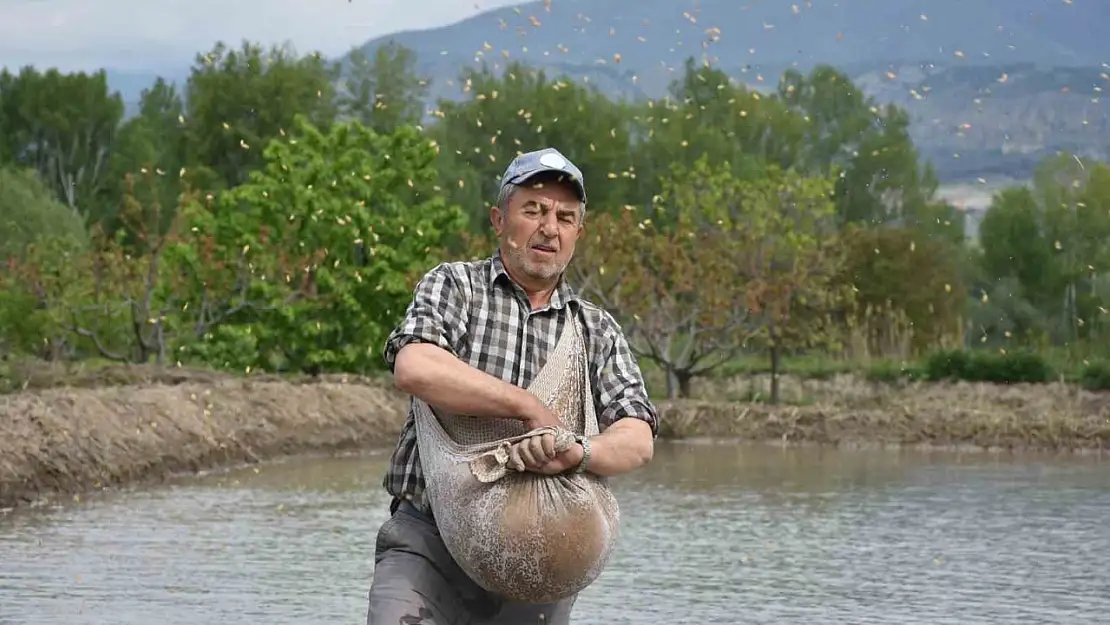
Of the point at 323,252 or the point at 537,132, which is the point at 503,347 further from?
the point at 537,132

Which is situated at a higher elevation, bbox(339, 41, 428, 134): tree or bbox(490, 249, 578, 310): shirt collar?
bbox(339, 41, 428, 134): tree

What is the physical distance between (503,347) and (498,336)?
3cm

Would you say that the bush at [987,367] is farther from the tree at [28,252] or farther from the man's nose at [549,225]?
the man's nose at [549,225]

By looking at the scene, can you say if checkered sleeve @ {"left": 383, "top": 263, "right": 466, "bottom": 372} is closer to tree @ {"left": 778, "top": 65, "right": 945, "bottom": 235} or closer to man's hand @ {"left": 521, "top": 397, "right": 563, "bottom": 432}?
man's hand @ {"left": 521, "top": 397, "right": 563, "bottom": 432}

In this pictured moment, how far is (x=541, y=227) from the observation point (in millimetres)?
6035

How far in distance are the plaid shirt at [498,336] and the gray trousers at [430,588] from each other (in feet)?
0.35

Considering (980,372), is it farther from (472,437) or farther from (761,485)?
(472,437)

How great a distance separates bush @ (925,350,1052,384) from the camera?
34.2 m

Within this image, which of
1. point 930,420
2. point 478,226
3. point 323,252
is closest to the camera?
point 930,420

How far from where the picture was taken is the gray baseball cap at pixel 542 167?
5.95 meters

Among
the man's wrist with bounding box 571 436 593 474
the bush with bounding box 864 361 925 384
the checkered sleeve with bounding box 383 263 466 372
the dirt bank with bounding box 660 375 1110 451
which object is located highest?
the checkered sleeve with bounding box 383 263 466 372

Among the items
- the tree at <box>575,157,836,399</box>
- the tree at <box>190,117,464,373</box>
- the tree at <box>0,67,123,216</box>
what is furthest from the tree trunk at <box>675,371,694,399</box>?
the tree at <box>0,67,123,216</box>

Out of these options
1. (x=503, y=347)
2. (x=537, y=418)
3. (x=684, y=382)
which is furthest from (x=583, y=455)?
(x=684, y=382)

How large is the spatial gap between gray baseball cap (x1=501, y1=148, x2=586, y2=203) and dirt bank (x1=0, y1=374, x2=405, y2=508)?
473 inches
